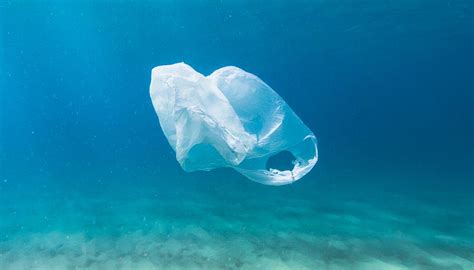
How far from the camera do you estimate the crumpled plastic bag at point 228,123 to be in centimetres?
334

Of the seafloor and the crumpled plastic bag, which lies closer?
the crumpled plastic bag

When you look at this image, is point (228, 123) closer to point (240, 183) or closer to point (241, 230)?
point (241, 230)

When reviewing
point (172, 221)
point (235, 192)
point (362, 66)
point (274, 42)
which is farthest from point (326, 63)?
point (172, 221)

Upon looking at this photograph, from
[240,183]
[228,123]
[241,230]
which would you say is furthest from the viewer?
[240,183]

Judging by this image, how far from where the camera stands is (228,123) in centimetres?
340

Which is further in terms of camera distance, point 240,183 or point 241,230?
point 240,183

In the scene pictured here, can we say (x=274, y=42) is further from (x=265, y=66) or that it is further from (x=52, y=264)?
(x=52, y=264)

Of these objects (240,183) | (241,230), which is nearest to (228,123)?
(241,230)

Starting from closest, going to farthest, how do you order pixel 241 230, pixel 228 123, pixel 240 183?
1. pixel 228 123
2. pixel 241 230
3. pixel 240 183

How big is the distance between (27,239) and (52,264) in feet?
6.15

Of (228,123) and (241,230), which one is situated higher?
(228,123)

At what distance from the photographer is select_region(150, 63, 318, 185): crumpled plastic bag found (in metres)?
3.34

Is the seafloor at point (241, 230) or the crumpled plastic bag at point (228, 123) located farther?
the seafloor at point (241, 230)

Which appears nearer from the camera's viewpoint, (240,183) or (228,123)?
(228,123)
